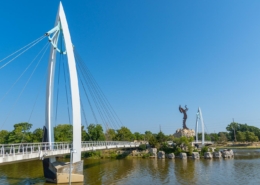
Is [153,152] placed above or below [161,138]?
below

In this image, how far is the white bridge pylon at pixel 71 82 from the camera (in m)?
22.5

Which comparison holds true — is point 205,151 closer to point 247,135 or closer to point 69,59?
point 69,59

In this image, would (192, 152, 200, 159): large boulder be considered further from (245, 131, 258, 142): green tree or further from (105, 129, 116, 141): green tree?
(245, 131, 258, 142): green tree

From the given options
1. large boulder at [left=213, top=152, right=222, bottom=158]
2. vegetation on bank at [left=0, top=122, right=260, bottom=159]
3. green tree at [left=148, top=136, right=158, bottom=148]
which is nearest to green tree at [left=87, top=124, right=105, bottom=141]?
vegetation on bank at [left=0, top=122, right=260, bottom=159]

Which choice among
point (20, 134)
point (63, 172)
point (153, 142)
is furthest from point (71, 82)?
point (20, 134)

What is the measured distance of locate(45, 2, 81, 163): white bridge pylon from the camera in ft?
73.8

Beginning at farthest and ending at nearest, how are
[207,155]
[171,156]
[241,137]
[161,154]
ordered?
[241,137], [161,154], [171,156], [207,155]

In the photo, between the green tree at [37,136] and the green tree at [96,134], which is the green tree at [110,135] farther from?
the green tree at [37,136]

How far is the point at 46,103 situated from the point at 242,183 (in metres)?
23.1

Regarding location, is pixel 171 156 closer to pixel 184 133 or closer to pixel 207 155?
pixel 207 155

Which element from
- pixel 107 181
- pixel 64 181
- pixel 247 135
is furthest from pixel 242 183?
pixel 247 135

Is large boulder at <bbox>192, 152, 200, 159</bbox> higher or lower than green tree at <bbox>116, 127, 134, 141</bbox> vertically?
lower

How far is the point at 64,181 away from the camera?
72.1 feet

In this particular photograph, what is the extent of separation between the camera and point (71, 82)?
23312 mm
